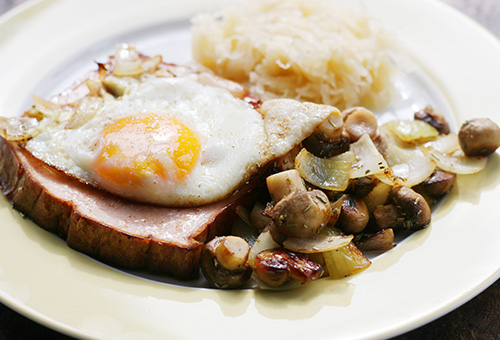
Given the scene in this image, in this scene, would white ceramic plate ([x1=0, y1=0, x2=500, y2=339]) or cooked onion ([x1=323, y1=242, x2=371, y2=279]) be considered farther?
cooked onion ([x1=323, y1=242, x2=371, y2=279])

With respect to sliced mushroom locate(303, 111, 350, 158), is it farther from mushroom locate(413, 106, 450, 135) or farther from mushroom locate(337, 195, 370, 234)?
mushroom locate(413, 106, 450, 135)

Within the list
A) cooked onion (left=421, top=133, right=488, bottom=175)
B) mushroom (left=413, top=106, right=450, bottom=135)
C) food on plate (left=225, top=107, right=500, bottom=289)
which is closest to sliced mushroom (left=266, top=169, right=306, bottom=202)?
food on plate (left=225, top=107, right=500, bottom=289)

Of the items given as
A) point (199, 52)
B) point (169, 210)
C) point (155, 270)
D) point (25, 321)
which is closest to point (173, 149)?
point (169, 210)

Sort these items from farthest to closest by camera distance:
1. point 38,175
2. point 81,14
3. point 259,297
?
point 81,14 → point 38,175 → point 259,297

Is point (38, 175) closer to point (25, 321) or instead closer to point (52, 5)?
point (25, 321)

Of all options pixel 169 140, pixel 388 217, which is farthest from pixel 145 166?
pixel 388 217

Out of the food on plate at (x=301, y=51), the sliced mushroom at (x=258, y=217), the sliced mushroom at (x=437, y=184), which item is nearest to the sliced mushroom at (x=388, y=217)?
the sliced mushroom at (x=437, y=184)
